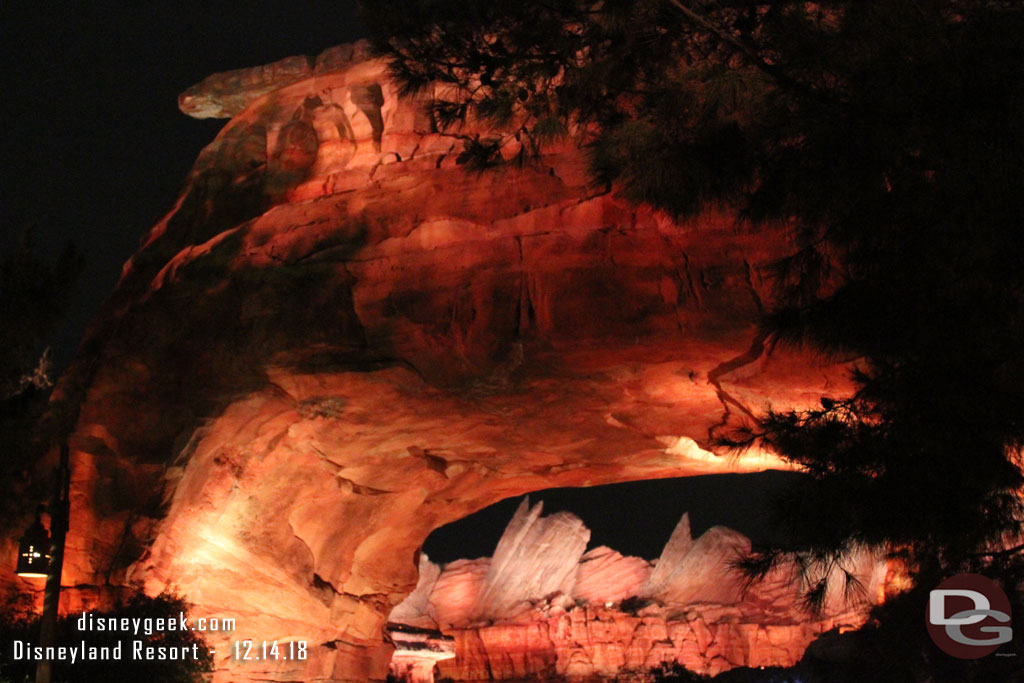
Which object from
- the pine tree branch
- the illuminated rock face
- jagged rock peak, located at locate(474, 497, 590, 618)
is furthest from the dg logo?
jagged rock peak, located at locate(474, 497, 590, 618)

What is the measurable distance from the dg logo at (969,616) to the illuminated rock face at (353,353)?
94.2 inches

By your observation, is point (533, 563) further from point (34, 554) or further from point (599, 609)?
point (34, 554)

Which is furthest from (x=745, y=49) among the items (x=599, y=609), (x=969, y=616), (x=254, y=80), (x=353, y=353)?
(x=599, y=609)

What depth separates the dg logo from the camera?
19.7 feet

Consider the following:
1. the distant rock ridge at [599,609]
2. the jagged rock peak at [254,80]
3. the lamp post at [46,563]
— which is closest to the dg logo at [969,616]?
the lamp post at [46,563]

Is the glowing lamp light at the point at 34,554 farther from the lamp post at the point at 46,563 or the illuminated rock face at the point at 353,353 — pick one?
the illuminated rock face at the point at 353,353

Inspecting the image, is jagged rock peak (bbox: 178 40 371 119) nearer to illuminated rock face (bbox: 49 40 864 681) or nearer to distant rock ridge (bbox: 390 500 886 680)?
illuminated rock face (bbox: 49 40 864 681)

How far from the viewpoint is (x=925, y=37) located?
5.14 m

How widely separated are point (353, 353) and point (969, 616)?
19.3 ft

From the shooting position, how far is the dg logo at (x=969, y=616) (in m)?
6.00

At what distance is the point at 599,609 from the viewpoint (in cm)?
2128

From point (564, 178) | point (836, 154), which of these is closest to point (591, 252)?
point (564, 178)

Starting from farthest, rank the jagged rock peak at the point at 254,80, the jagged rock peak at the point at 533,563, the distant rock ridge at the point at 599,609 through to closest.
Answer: the jagged rock peak at the point at 533,563, the distant rock ridge at the point at 599,609, the jagged rock peak at the point at 254,80

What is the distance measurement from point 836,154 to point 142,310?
7900 millimetres
